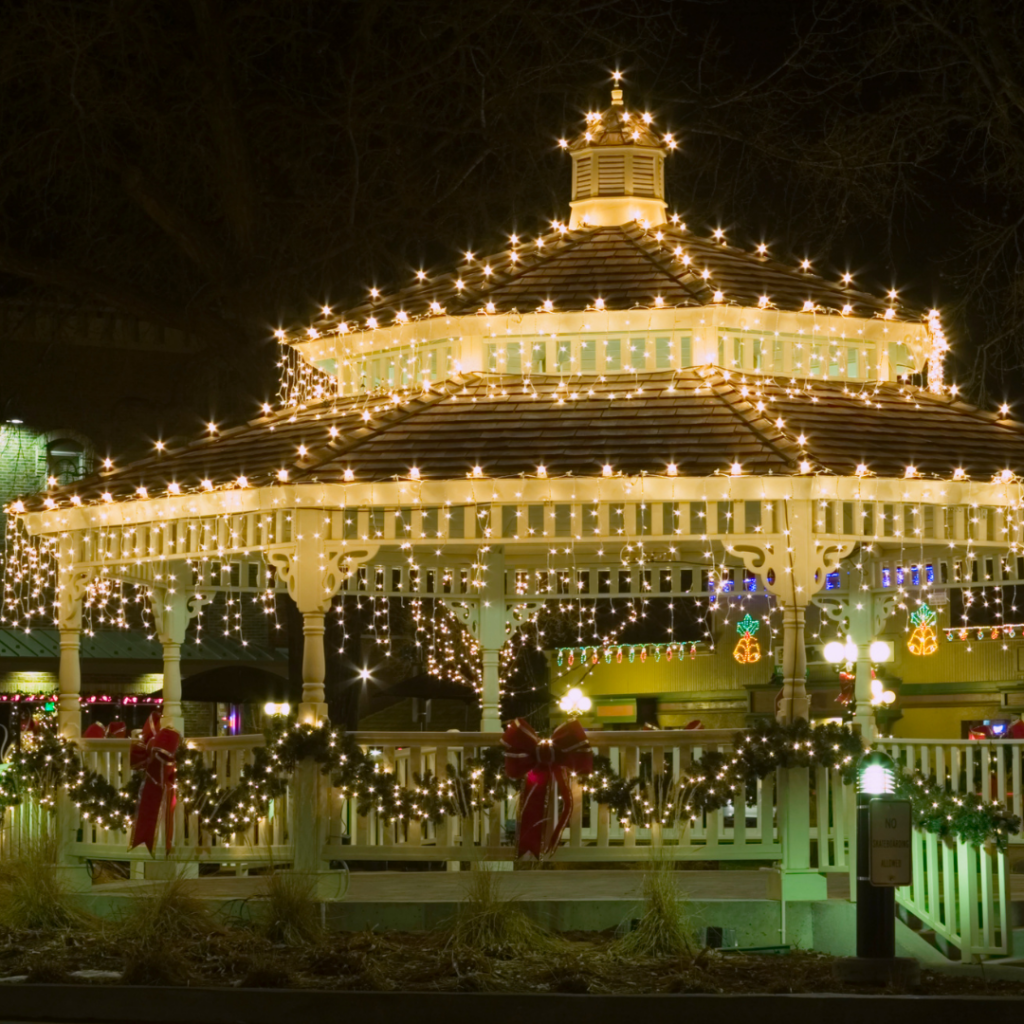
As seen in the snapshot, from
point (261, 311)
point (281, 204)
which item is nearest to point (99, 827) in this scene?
point (261, 311)

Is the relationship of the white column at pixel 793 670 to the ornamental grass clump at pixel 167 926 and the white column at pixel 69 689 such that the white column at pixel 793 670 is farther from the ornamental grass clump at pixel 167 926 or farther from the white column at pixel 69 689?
the white column at pixel 69 689

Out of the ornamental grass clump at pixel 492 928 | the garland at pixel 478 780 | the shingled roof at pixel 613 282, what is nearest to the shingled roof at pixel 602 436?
the shingled roof at pixel 613 282

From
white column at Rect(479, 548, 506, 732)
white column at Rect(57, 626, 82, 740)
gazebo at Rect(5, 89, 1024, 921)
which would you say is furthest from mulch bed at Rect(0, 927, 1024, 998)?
white column at Rect(479, 548, 506, 732)

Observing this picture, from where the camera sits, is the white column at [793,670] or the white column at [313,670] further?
the white column at [313,670]

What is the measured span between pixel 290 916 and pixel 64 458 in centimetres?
2596

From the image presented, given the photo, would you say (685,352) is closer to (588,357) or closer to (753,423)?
(588,357)

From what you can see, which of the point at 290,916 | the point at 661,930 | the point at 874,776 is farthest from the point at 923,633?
the point at 290,916

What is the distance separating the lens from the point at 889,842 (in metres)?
14.4

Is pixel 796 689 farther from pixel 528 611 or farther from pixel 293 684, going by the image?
pixel 293 684

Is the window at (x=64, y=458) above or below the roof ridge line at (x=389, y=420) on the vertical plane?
above

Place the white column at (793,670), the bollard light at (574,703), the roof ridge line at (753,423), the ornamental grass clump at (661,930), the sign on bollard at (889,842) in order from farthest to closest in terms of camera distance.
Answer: the bollard light at (574,703) → the roof ridge line at (753,423) → the white column at (793,670) → the ornamental grass clump at (661,930) → the sign on bollard at (889,842)

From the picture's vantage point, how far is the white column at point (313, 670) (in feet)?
57.5

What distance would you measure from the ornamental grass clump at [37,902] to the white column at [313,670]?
2362 millimetres

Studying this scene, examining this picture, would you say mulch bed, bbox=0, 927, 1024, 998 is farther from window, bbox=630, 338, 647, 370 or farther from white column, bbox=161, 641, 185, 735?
window, bbox=630, 338, 647, 370
